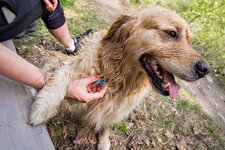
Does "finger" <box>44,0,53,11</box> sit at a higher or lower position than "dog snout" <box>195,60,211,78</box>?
lower

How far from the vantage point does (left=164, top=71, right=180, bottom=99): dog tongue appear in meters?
2.45

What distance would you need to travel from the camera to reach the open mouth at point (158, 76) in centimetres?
244

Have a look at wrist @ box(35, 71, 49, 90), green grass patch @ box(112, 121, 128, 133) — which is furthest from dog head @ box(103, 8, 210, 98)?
green grass patch @ box(112, 121, 128, 133)

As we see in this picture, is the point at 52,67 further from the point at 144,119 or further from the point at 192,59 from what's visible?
the point at 192,59

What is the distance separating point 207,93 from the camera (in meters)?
4.96

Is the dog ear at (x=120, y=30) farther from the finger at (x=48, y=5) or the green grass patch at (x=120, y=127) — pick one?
the green grass patch at (x=120, y=127)

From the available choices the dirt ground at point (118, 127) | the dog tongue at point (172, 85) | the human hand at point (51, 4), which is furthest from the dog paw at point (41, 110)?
the human hand at point (51, 4)

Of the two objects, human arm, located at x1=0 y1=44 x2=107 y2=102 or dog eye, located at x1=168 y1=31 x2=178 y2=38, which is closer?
human arm, located at x1=0 y1=44 x2=107 y2=102

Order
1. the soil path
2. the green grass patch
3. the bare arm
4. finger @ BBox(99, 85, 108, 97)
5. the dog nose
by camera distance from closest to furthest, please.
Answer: the bare arm, the dog nose, finger @ BBox(99, 85, 108, 97), the green grass patch, the soil path

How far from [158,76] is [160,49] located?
0.68ft

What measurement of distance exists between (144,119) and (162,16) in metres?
1.40

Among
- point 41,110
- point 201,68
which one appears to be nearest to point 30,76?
point 41,110

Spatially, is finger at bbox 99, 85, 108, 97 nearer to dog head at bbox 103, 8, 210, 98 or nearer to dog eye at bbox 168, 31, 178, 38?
dog head at bbox 103, 8, 210, 98

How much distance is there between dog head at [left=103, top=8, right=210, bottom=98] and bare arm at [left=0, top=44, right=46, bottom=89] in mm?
728
